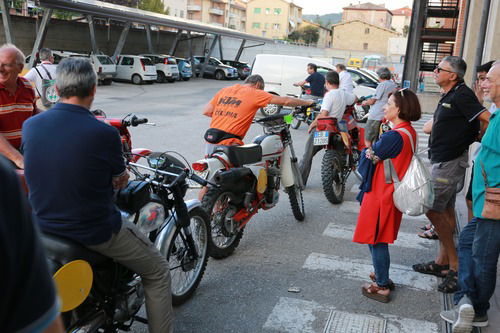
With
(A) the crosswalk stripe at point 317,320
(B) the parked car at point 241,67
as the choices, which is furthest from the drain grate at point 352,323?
(B) the parked car at point 241,67

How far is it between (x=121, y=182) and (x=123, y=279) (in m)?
0.66

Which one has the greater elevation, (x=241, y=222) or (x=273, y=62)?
(x=273, y=62)

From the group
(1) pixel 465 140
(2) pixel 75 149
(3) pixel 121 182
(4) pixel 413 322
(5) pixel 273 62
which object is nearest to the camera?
(2) pixel 75 149

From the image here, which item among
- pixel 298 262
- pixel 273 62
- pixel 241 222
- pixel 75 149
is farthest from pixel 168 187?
pixel 273 62

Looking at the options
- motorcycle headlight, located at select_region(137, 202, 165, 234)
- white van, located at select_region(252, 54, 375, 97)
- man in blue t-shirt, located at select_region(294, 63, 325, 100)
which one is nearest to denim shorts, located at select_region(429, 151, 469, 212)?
motorcycle headlight, located at select_region(137, 202, 165, 234)

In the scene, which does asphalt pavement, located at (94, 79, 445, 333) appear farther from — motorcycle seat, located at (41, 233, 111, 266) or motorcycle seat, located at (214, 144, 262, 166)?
motorcycle seat, located at (41, 233, 111, 266)

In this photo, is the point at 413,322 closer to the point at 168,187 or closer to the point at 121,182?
the point at 168,187

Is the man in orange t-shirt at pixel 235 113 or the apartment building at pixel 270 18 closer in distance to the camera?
the man in orange t-shirt at pixel 235 113

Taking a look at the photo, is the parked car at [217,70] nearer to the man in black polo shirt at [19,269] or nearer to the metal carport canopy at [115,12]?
the metal carport canopy at [115,12]

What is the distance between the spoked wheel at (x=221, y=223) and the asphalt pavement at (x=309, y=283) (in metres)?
0.13

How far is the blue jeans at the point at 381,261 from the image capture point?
152 inches

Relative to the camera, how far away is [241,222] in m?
4.77

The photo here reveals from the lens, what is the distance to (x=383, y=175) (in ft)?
12.4

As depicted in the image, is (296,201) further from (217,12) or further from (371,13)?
(371,13)
